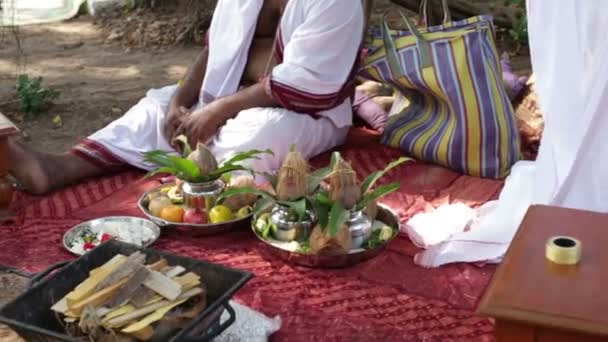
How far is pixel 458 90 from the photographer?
Result: 3.30 metres

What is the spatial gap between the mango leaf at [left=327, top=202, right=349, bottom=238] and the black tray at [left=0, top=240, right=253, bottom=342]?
1.44ft

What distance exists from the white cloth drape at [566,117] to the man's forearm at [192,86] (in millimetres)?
1444

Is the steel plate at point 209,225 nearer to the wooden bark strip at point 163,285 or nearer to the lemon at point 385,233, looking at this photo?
the lemon at point 385,233

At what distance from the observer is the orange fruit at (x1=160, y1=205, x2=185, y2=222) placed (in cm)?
288

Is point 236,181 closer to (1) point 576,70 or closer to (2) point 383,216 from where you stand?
(2) point 383,216

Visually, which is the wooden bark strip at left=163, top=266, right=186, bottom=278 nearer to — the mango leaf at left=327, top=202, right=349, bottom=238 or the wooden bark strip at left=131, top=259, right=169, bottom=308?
the wooden bark strip at left=131, top=259, right=169, bottom=308

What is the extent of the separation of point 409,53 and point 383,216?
33.4 inches

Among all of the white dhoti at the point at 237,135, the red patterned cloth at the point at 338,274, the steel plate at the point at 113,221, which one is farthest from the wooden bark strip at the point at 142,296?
the white dhoti at the point at 237,135

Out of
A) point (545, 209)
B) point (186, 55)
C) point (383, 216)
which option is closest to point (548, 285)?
point (545, 209)

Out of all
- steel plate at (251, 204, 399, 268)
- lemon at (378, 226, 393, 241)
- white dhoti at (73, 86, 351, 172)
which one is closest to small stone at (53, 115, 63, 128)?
white dhoti at (73, 86, 351, 172)

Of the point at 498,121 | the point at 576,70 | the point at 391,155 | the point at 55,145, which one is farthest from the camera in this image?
the point at 55,145

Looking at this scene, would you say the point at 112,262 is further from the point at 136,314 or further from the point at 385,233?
the point at 385,233

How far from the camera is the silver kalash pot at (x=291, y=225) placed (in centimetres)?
266

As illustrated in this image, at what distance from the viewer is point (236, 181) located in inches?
116
